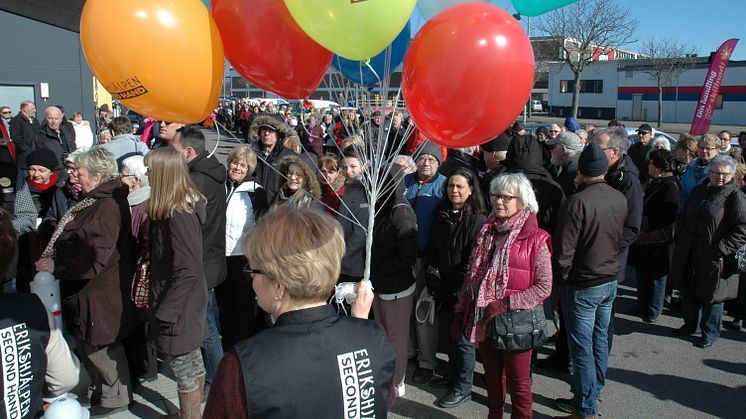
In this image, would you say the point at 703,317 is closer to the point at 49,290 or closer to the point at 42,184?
the point at 49,290

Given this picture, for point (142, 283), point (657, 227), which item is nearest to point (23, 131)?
point (142, 283)

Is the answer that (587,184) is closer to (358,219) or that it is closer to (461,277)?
(461,277)

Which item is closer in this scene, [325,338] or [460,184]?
[325,338]

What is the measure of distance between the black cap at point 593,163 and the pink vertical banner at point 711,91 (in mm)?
11755

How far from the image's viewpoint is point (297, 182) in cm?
430

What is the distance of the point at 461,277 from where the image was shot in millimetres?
3838

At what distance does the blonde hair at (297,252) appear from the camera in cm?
154

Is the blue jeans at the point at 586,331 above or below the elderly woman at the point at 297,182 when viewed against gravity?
below

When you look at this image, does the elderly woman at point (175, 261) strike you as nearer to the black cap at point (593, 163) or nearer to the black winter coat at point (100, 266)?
the black winter coat at point (100, 266)

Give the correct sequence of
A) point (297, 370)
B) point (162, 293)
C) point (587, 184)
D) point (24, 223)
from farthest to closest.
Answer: point (24, 223) → point (587, 184) → point (162, 293) → point (297, 370)

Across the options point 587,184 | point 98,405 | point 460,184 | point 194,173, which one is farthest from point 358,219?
point 98,405

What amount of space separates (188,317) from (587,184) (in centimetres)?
265

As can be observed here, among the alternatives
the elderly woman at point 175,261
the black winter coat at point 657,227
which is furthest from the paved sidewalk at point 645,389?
the elderly woman at point 175,261

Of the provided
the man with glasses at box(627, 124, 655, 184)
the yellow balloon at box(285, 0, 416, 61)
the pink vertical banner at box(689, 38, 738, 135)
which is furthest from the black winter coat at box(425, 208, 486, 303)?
the pink vertical banner at box(689, 38, 738, 135)
